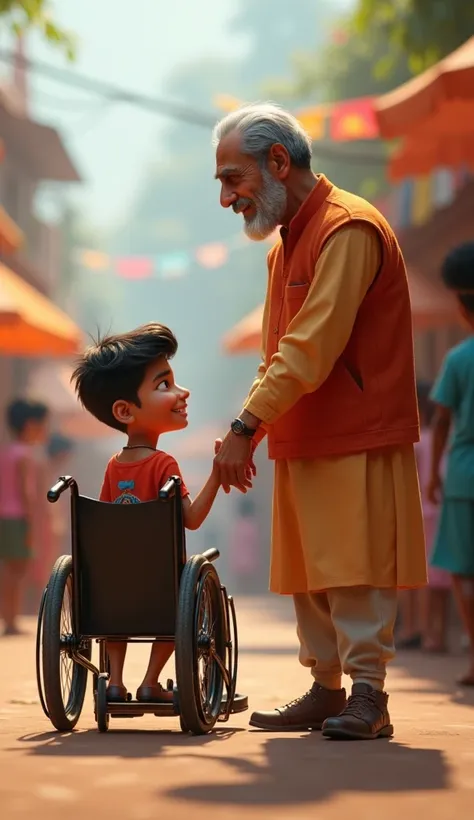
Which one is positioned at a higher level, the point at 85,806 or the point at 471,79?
the point at 471,79

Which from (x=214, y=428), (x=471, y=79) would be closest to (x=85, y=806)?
(x=471, y=79)

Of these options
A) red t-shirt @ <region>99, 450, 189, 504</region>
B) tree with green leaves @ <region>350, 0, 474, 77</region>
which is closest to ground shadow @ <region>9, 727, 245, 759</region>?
red t-shirt @ <region>99, 450, 189, 504</region>

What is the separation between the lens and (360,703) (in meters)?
5.22

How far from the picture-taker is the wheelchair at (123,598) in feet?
17.3

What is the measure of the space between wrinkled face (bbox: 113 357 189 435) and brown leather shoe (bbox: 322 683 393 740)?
1.02 metres

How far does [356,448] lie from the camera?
5406mm

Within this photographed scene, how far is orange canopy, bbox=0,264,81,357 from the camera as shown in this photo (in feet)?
42.1

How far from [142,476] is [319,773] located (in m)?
1.51

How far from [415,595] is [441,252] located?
573cm

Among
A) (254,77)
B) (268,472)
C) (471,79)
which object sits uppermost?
(254,77)

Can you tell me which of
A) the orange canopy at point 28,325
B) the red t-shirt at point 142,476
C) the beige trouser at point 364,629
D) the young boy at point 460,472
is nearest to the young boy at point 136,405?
the red t-shirt at point 142,476

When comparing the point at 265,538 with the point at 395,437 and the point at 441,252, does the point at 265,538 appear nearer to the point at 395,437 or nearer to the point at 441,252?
the point at 441,252

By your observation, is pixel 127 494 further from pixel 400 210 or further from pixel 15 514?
pixel 400 210

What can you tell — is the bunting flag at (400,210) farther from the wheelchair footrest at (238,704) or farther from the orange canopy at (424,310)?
the wheelchair footrest at (238,704)
